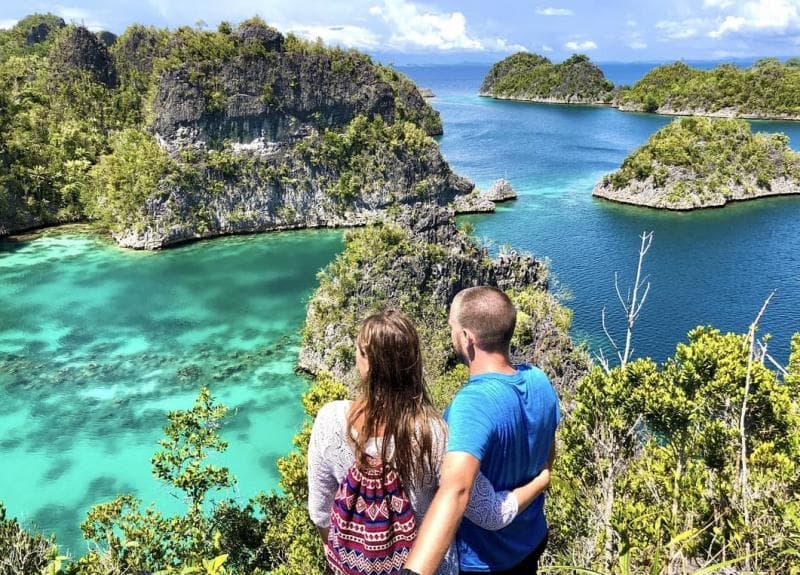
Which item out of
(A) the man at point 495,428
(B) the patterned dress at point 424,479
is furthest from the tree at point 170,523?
(A) the man at point 495,428

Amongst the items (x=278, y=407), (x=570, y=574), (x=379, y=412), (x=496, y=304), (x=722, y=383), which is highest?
(x=496, y=304)

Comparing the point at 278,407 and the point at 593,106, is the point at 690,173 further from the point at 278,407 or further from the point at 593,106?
the point at 593,106

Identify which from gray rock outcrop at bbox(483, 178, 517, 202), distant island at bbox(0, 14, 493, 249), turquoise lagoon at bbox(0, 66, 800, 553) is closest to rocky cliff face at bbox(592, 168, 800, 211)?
turquoise lagoon at bbox(0, 66, 800, 553)

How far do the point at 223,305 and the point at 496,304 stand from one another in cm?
3019

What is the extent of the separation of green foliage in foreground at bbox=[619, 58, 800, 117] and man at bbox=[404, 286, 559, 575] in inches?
4525

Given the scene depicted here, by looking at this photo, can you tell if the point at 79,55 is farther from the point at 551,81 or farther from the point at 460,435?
the point at 551,81

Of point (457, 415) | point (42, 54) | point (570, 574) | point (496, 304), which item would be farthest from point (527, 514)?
point (42, 54)

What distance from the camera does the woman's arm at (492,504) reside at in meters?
3.27

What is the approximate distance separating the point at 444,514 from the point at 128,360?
2582 cm

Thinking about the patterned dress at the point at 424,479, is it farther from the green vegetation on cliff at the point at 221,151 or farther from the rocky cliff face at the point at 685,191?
the rocky cliff face at the point at 685,191

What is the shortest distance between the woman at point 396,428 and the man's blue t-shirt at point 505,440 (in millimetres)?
165

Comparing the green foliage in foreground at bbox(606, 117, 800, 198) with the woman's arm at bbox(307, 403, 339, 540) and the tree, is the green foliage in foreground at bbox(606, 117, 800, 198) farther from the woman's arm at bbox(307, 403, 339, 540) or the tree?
the woman's arm at bbox(307, 403, 339, 540)

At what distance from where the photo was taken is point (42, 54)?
95375mm

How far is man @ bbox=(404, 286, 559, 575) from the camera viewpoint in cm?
299
